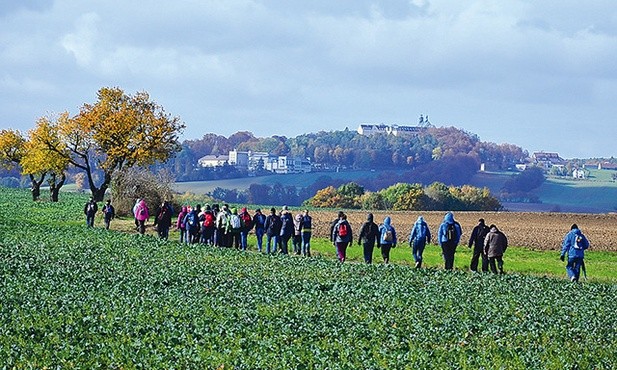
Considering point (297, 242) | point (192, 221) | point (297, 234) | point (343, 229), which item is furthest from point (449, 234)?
point (192, 221)

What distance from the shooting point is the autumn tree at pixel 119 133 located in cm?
8006

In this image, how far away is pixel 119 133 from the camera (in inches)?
3157

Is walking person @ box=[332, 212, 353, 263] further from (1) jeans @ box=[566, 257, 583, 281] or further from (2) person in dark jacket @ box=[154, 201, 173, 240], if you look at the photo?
(2) person in dark jacket @ box=[154, 201, 173, 240]

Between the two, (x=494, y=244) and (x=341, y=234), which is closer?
(x=494, y=244)

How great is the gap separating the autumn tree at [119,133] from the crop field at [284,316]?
46178 millimetres

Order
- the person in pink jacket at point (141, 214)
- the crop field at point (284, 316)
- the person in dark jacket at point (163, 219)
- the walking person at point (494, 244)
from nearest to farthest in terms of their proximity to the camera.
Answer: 1. the crop field at point (284, 316)
2. the walking person at point (494, 244)
3. the person in dark jacket at point (163, 219)
4. the person in pink jacket at point (141, 214)

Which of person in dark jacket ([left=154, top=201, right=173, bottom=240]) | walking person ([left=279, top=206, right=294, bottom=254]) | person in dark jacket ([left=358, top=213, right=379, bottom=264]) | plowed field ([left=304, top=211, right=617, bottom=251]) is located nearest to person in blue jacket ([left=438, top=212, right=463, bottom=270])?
person in dark jacket ([left=358, top=213, right=379, bottom=264])

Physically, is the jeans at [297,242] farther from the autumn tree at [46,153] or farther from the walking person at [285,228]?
the autumn tree at [46,153]

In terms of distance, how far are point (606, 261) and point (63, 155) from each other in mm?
52552

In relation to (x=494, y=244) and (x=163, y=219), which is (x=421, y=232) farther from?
(x=163, y=219)

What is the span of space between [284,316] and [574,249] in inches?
573

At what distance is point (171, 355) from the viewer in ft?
54.0

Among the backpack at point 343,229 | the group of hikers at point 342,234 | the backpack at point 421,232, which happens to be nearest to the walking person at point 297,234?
the group of hikers at point 342,234

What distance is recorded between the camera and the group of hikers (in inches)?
1320
